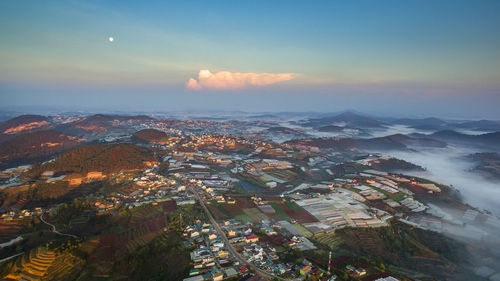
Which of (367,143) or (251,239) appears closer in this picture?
(251,239)

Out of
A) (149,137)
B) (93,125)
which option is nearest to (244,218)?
(149,137)

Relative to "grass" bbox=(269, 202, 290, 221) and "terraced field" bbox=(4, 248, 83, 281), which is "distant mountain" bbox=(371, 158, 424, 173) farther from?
"terraced field" bbox=(4, 248, 83, 281)

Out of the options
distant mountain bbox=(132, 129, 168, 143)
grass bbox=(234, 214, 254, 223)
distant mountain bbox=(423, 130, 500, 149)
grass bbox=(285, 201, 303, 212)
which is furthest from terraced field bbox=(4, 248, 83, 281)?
distant mountain bbox=(423, 130, 500, 149)

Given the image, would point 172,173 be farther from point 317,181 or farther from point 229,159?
point 317,181

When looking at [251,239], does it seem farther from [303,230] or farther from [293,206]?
[293,206]

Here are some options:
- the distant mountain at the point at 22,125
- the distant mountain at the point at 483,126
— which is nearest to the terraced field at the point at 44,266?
the distant mountain at the point at 22,125

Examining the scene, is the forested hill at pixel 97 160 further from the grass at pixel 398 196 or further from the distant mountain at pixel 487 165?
the distant mountain at pixel 487 165

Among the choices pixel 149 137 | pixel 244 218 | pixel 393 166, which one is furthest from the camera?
pixel 149 137
